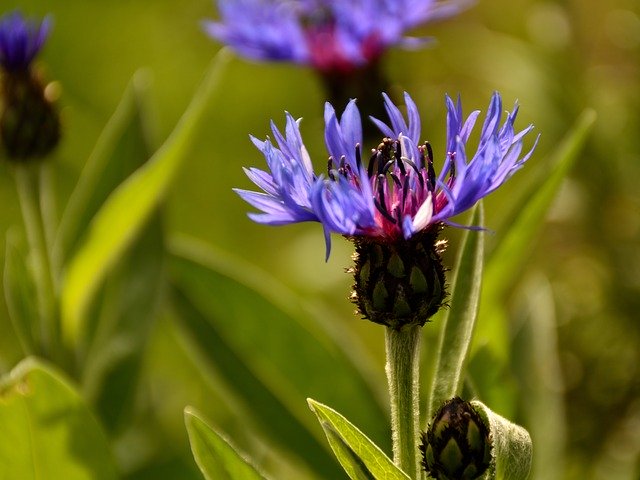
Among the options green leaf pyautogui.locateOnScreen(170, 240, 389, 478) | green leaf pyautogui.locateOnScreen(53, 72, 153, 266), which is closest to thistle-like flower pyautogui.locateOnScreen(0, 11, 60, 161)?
green leaf pyautogui.locateOnScreen(53, 72, 153, 266)

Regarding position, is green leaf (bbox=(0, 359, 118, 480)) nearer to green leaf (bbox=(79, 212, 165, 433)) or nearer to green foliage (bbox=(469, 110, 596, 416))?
green leaf (bbox=(79, 212, 165, 433))

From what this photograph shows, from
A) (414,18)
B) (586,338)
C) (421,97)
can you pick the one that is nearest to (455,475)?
(414,18)

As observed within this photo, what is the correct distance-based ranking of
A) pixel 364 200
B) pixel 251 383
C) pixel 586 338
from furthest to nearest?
pixel 586 338 < pixel 251 383 < pixel 364 200

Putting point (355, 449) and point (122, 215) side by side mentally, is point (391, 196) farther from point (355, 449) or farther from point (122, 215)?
point (122, 215)

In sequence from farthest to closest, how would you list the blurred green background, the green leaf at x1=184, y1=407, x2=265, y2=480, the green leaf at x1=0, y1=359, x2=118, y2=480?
the blurred green background
the green leaf at x1=0, y1=359, x2=118, y2=480
the green leaf at x1=184, y1=407, x2=265, y2=480

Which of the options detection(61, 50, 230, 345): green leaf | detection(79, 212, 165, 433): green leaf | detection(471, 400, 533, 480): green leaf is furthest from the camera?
detection(79, 212, 165, 433): green leaf

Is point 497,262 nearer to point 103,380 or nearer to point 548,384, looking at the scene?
point 548,384
